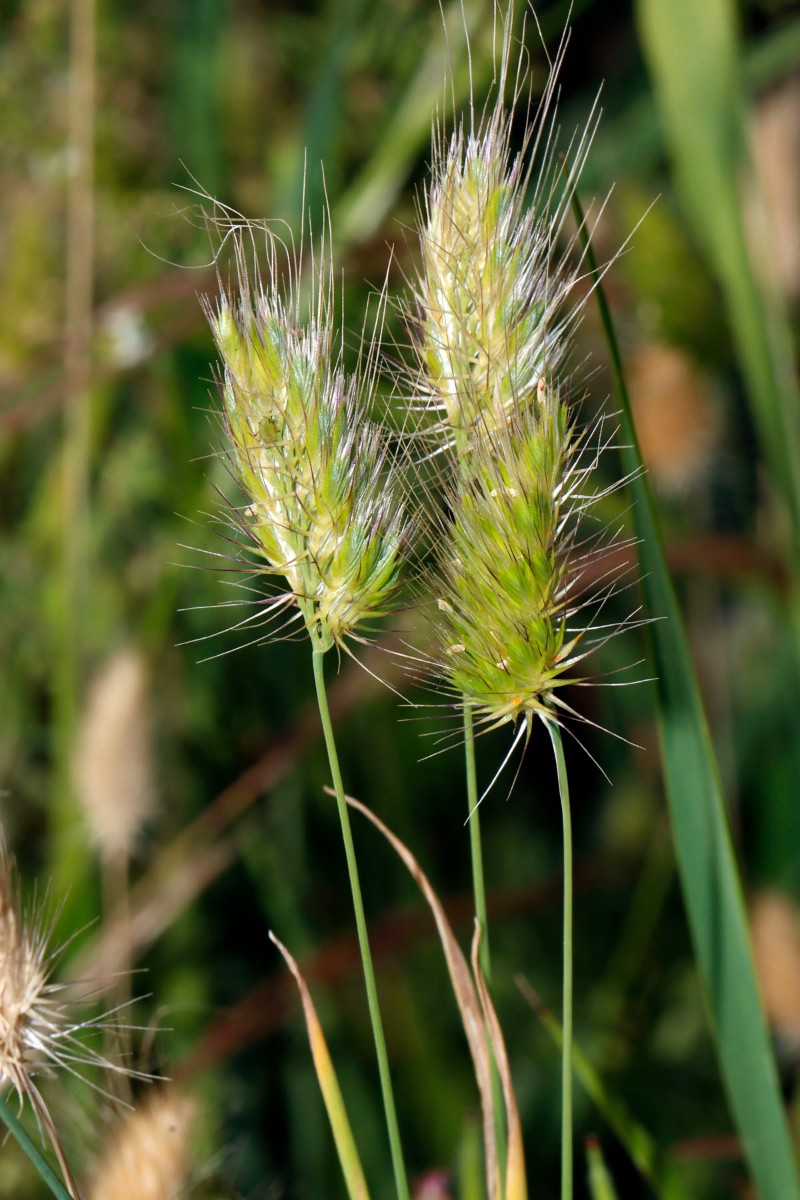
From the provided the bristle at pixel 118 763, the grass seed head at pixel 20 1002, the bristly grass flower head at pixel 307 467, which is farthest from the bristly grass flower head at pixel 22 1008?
the bristle at pixel 118 763

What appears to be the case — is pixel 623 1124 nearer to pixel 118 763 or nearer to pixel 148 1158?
pixel 148 1158

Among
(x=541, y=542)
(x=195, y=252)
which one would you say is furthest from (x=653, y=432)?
(x=541, y=542)

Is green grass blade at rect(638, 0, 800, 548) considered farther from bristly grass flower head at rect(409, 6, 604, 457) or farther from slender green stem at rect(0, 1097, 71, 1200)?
slender green stem at rect(0, 1097, 71, 1200)

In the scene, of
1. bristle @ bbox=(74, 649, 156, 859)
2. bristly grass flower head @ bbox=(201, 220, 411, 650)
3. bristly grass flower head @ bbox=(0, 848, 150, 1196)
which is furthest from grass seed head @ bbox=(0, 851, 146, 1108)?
bristle @ bbox=(74, 649, 156, 859)

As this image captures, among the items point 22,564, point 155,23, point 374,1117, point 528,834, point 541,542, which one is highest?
point 155,23

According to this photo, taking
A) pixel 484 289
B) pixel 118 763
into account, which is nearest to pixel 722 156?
pixel 484 289

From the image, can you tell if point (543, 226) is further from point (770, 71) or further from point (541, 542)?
point (770, 71)
